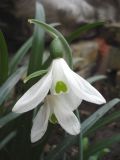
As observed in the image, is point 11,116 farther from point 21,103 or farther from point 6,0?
point 6,0

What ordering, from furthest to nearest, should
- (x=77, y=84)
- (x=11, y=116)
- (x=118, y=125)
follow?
(x=118, y=125) → (x=11, y=116) → (x=77, y=84)

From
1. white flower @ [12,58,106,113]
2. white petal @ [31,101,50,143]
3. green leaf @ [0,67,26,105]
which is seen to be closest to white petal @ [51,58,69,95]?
white flower @ [12,58,106,113]

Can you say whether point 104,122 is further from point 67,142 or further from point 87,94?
point 87,94

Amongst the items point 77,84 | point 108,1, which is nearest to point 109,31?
point 108,1

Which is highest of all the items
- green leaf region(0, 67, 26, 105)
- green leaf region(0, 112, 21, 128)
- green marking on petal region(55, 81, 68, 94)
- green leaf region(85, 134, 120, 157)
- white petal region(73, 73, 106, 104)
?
green marking on petal region(55, 81, 68, 94)

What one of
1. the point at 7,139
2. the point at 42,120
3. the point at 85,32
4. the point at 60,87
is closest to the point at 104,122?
the point at 7,139

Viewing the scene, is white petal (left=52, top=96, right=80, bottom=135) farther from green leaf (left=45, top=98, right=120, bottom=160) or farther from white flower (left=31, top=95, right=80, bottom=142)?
green leaf (left=45, top=98, right=120, bottom=160)
